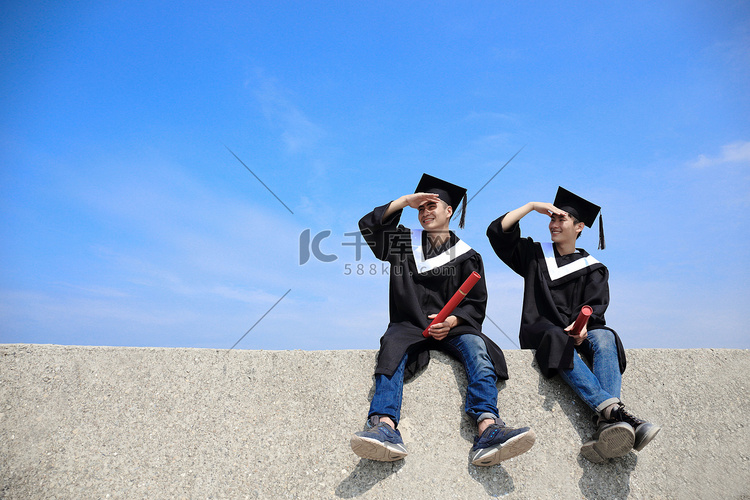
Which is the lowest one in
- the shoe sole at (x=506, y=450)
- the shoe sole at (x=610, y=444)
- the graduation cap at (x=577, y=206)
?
the shoe sole at (x=610, y=444)

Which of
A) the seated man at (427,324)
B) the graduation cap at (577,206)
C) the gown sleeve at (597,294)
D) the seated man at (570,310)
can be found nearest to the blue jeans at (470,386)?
the seated man at (427,324)

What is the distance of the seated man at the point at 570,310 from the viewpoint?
2.93m

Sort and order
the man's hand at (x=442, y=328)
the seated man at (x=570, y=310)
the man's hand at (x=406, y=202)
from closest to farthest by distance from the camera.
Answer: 1. the seated man at (x=570, y=310)
2. the man's hand at (x=442, y=328)
3. the man's hand at (x=406, y=202)

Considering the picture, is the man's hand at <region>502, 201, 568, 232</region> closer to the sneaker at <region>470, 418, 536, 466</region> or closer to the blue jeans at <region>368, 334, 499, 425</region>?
the blue jeans at <region>368, 334, 499, 425</region>

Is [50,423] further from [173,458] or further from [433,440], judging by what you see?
[433,440]

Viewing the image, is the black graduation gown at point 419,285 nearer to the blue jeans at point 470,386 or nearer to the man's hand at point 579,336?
the blue jeans at point 470,386

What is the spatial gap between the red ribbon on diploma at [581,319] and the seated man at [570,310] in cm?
4

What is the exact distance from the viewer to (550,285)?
362 cm

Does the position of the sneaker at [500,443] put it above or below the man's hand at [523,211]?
below

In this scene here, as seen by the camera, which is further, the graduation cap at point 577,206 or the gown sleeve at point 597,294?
the graduation cap at point 577,206

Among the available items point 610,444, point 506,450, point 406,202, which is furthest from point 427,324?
point 610,444

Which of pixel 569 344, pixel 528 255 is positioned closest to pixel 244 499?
pixel 569 344

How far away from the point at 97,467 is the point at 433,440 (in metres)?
1.95

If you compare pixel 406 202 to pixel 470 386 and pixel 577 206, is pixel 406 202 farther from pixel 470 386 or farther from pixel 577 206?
pixel 577 206
